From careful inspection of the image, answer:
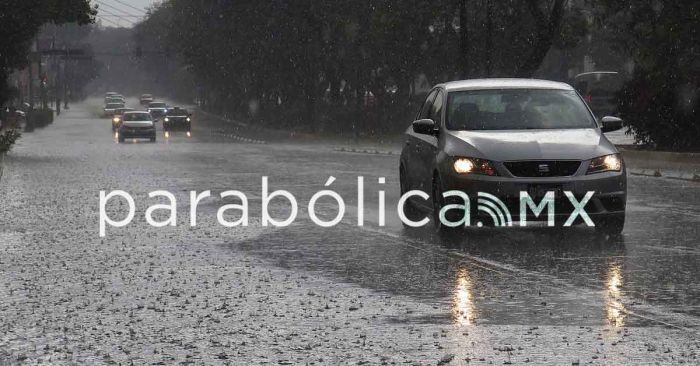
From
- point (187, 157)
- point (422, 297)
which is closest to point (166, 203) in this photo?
point (422, 297)

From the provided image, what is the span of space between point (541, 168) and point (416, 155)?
267cm

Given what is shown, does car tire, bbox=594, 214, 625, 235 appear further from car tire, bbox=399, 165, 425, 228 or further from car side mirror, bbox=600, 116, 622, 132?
car tire, bbox=399, 165, 425, 228

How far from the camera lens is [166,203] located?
66.4 feet

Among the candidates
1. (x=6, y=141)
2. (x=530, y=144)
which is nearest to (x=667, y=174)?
(x=530, y=144)

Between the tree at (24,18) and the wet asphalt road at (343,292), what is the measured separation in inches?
853

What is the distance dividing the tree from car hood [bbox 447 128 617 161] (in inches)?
1070

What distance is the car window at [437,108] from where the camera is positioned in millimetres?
16031

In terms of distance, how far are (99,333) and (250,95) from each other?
263ft

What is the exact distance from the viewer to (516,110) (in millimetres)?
15742

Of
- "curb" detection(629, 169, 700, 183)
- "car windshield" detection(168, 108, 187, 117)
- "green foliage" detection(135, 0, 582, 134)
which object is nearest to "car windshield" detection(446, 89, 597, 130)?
"curb" detection(629, 169, 700, 183)

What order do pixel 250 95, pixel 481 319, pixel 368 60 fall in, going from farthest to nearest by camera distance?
pixel 250 95 < pixel 368 60 < pixel 481 319

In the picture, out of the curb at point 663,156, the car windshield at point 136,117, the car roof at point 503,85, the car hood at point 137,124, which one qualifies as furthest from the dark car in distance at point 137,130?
the car roof at point 503,85

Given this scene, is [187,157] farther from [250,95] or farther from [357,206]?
[250,95]

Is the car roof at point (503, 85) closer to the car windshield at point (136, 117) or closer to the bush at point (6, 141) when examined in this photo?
the bush at point (6, 141)
